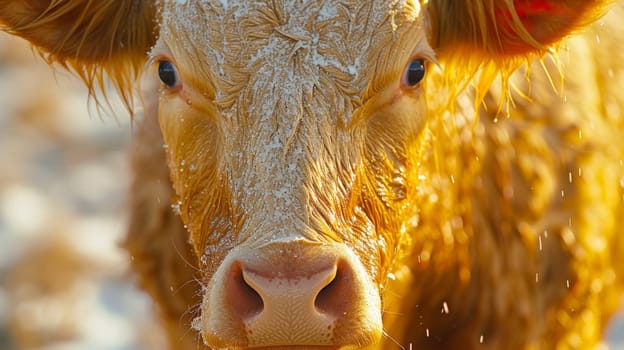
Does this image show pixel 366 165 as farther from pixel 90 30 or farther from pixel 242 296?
pixel 90 30

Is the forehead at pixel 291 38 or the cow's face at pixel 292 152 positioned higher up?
the forehead at pixel 291 38

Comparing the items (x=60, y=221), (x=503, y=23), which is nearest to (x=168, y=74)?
(x=503, y=23)

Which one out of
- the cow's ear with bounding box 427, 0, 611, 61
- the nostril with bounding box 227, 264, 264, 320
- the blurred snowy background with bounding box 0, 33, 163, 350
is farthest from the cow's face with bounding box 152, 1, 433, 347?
the blurred snowy background with bounding box 0, 33, 163, 350

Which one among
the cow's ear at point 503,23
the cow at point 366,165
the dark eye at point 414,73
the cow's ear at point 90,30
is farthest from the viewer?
the cow's ear at point 90,30

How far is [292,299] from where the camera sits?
92.0 inches

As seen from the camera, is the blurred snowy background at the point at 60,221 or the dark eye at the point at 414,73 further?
the blurred snowy background at the point at 60,221

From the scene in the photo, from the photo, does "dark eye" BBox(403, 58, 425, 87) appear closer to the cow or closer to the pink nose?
the cow

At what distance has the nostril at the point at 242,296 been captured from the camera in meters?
2.41

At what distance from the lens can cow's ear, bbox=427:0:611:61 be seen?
10.1 feet

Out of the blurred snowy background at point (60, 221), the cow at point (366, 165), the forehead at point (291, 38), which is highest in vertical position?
the forehead at point (291, 38)

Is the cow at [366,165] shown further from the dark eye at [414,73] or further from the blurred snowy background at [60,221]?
the blurred snowy background at [60,221]

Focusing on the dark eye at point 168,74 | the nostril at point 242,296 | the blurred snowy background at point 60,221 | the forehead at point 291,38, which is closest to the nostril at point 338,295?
the nostril at point 242,296

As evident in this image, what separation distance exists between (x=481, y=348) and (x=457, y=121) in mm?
822

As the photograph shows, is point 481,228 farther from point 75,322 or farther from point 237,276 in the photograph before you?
point 75,322
